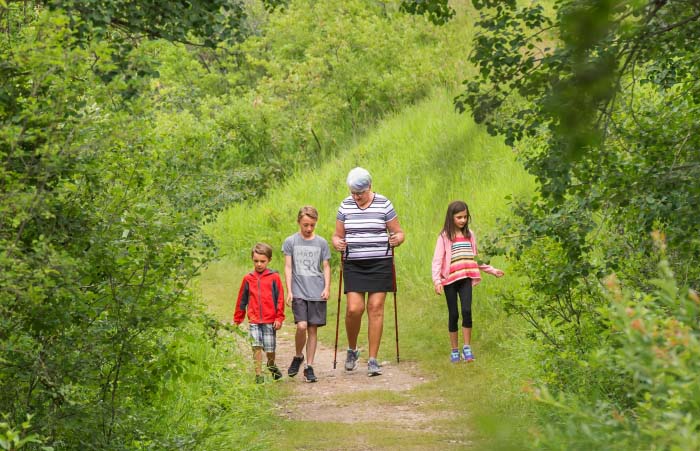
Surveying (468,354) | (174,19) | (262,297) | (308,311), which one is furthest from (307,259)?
(174,19)

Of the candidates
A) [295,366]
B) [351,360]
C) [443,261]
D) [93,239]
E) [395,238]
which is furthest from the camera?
[351,360]

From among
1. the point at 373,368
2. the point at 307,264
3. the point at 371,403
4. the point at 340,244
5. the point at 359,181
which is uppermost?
the point at 359,181

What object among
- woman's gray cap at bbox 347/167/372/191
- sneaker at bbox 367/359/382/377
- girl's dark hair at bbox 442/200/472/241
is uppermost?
woman's gray cap at bbox 347/167/372/191

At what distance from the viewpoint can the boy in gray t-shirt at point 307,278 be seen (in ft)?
35.2

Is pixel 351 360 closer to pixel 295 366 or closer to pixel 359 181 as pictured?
pixel 295 366

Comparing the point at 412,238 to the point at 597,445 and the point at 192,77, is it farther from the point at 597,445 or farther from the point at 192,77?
the point at 192,77

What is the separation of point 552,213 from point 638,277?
3.24 feet

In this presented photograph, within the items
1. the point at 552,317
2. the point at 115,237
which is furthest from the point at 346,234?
the point at 115,237

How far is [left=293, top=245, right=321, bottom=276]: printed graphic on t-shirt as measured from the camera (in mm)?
10758

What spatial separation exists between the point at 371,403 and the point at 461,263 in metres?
2.05

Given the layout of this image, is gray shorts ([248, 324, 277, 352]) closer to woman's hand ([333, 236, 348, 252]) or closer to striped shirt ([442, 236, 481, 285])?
woman's hand ([333, 236, 348, 252])

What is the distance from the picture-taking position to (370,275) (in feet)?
35.3

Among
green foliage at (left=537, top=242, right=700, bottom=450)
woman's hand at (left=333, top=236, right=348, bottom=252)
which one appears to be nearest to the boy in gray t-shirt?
woman's hand at (left=333, top=236, right=348, bottom=252)

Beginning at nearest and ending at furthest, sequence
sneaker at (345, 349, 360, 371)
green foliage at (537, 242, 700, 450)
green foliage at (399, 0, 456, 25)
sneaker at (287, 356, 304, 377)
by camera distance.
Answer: green foliage at (537, 242, 700, 450)
green foliage at (399, 0, 456, 25)
sneaker at (287, 356, 304, 377)
sneaker at (345, 349, 360, 371)
